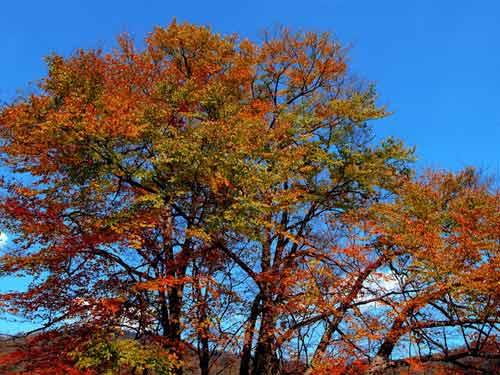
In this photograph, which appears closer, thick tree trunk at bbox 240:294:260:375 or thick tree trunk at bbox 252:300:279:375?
thick tree trunk at bbox 252:300:279:375

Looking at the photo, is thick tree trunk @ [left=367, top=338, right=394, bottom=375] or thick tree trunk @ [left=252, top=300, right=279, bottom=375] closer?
thick tree trunk @ [left=252, top=300, right=279, bottom=375]

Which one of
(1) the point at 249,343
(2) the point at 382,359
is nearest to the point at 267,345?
(1) the point at 249,343

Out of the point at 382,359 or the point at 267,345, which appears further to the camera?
the point at 267,345

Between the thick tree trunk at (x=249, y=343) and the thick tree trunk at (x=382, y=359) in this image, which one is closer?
the thick tree trunk at (x=382, y=359)

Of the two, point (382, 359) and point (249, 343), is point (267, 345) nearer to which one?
point (249, 343)

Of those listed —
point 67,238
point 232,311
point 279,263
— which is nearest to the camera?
point 67,238

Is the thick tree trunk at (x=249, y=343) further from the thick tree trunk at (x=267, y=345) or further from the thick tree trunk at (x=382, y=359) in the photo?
the thick tree trunk at (x=382, y=359)

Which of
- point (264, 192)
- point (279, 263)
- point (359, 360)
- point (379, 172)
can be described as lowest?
point (359, 360)

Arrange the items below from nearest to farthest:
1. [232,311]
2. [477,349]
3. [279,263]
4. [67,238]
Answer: [477,349]
[67,238]
[232,311]
[279,263]

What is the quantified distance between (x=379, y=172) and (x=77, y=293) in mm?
9587

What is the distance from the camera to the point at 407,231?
1225cm

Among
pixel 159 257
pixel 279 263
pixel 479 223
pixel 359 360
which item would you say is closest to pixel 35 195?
pixel 159 257

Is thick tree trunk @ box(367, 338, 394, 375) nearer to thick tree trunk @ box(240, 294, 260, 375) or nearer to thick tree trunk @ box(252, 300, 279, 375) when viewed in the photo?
thick tree trunk @ box(252, 300, 279, 375)

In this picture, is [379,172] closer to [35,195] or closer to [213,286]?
[213,286]
